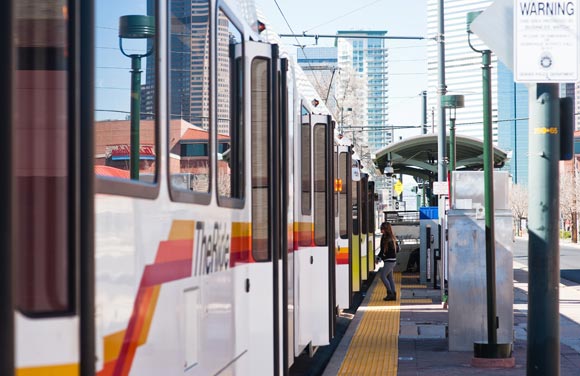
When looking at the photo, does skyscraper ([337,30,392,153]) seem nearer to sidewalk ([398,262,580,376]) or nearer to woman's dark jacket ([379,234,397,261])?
woman's dark jacket ([379,234,397,261])

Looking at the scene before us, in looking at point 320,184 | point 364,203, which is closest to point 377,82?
point 364,203

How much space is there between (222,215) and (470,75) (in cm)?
6523

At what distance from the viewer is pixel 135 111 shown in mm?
4434

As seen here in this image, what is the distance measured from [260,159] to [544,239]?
1.96 m

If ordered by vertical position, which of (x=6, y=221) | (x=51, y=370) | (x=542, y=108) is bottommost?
(x=51, y=370)

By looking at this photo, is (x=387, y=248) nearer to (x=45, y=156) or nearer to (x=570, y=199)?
(x=45, y=156)

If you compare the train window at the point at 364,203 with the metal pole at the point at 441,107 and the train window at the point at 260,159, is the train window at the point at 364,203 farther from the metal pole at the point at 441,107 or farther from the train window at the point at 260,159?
the train window at the point at 260,159

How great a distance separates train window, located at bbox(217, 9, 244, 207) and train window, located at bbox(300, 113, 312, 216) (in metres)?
4.75

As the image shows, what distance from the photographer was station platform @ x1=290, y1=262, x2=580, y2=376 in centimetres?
1266

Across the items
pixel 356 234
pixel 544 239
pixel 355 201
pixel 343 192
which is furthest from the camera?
pixel 355 201

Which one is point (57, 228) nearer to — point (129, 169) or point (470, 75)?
point (129, 169)

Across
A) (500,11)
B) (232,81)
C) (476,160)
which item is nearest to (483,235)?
(500,11)

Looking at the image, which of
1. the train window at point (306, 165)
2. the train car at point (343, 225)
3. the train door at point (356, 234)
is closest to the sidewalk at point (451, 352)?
the train car at point (343, 225)

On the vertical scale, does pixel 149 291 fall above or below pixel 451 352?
above
